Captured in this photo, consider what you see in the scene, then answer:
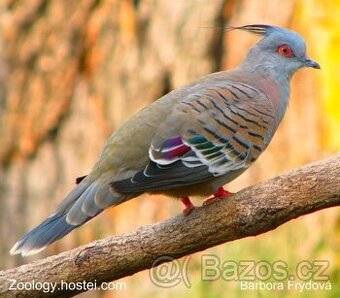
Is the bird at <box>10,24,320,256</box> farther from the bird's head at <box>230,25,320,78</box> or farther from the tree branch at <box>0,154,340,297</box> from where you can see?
the bird's head at <box>230,25,320,78</box>

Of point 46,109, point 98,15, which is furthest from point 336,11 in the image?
point 46,109

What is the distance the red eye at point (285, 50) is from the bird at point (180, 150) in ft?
1.42

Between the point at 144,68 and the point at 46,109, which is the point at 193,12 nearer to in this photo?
the point at 144,68

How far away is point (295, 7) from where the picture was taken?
27.0ft

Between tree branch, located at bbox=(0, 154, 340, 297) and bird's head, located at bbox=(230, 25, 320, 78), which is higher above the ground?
bird's head, located at bbox=(230, 25, 320, 78)

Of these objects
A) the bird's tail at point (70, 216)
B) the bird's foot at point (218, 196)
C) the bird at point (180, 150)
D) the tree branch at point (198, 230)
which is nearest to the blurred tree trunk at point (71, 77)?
the bird at point (180, 150)

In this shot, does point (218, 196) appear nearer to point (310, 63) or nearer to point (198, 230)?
point (198, 230)

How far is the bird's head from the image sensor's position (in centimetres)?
568

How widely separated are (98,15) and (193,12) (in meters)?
0.84

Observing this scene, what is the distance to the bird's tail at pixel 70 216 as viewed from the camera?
4531 mm

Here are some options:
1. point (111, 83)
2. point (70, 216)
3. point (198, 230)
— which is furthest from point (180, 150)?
point (111, 83)

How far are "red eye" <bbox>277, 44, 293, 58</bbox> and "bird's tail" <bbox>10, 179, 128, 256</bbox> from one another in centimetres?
A: 159

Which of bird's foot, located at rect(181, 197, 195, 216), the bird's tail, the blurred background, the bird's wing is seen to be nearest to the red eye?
the bird's wing

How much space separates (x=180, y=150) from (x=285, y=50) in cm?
136
